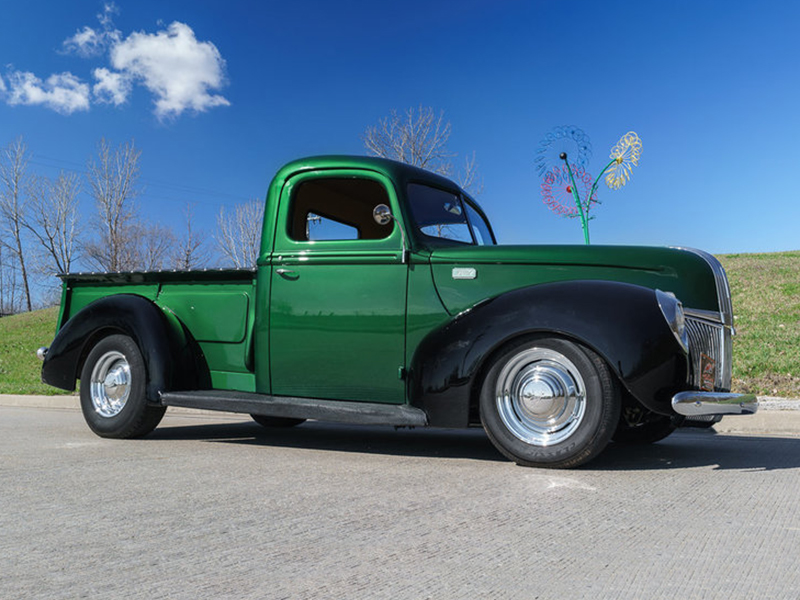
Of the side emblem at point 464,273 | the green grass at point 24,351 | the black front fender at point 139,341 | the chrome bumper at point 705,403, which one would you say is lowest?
the green grass at point 24,351

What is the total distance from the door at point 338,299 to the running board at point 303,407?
0.13m

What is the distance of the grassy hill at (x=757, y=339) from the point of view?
30.7ft

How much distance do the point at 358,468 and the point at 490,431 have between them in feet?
2.69

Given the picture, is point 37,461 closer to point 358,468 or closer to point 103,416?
point 103,416

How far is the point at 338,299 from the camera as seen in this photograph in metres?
4.83

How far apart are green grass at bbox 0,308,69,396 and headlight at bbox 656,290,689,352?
9775 millimetres

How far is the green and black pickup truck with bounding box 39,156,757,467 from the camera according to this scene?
400 centimetres

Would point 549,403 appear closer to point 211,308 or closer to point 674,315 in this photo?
point 674,315

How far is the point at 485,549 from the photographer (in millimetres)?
2545

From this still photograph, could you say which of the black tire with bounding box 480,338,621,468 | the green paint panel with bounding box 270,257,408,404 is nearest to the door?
the green paint panel with bounding box 270,257,408,404

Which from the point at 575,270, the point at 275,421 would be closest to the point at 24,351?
the point at 275,421

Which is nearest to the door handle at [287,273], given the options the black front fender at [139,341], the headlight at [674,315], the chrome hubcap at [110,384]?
the black front fender at [139,341]

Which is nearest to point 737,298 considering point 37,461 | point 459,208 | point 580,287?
point 459,208

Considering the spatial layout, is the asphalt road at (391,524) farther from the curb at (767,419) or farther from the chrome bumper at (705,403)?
the curb at (767,419)
